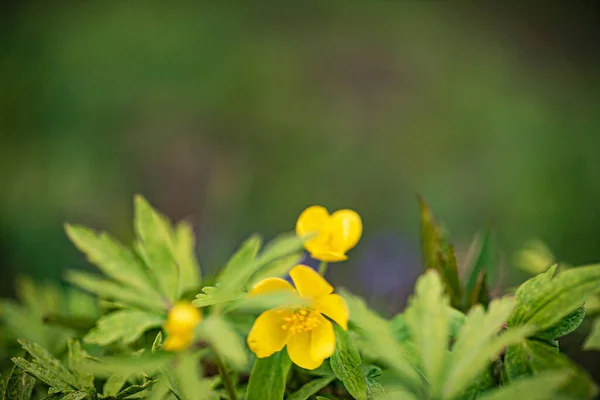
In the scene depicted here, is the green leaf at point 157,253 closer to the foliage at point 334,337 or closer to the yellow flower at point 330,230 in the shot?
the foliage at point 334,337

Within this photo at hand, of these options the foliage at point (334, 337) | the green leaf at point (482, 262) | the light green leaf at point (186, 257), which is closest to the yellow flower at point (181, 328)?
the foliage at point (334, 337)

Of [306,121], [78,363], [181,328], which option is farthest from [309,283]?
[306,121]

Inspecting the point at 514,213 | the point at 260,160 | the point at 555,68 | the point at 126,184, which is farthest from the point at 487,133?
the point at 126,184

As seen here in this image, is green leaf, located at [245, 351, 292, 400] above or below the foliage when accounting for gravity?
below

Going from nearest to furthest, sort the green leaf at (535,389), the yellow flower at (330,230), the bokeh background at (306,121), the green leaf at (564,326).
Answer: the green leaf at (535,389) < the green leaf at (564,326) < the yellow flower at (330,230) < the bokeh background at (306,121)

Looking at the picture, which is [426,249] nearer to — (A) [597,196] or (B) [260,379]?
(B) [260,379]

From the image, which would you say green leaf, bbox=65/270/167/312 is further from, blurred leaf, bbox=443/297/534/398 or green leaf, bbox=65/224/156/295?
blurred leaf, bbox=443/297/534/398

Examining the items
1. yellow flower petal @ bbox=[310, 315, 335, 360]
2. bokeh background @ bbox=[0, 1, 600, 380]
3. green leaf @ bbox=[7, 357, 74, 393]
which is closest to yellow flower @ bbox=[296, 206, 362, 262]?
yellow flower petal @ bbox=[310, 315, 335, 360]
